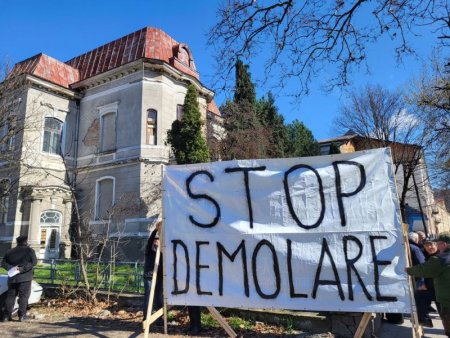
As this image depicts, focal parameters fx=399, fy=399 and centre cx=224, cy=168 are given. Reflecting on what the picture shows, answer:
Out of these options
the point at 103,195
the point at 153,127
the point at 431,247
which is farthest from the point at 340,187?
the point at 103,195

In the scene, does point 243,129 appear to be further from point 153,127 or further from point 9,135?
point 9,135

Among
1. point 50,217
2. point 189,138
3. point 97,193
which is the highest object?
point 189,138

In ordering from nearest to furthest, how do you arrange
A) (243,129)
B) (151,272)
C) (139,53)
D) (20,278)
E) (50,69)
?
(151,272)
(20,278)
(139,53)
(243,129)
(50,69)

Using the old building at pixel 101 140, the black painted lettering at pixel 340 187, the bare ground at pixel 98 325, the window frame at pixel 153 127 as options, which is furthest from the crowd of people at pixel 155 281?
the window frame at pixel 153 127

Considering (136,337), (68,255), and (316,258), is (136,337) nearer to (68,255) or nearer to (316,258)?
(316,258)

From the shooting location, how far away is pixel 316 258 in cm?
512

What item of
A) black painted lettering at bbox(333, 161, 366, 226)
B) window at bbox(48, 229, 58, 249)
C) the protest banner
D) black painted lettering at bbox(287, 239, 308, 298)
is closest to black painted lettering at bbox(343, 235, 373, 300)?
the protest banner

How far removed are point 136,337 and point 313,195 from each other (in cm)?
336

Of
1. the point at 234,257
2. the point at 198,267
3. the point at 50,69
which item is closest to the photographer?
the point at 234,257

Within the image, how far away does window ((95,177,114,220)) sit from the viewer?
76.5ft

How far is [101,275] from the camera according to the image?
898cm

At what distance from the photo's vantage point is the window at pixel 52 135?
24172mm

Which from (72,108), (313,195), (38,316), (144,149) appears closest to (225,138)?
(144,149)

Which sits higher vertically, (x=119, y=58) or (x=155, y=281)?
(x=119, y=58)
